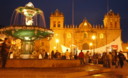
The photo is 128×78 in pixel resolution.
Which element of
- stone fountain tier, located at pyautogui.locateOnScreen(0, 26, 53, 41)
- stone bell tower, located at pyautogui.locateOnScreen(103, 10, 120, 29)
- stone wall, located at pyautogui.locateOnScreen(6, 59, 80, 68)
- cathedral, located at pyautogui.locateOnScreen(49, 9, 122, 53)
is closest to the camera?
stone wall, located at pyautogui.locateOnScreen(6, 59, 80, 68)

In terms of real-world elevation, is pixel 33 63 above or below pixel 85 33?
below

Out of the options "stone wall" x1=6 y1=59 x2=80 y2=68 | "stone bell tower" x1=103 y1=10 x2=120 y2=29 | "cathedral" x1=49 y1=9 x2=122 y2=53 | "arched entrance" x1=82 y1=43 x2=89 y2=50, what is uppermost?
"stone bell tower" x1=103 y1=10 x2=120 y2=29

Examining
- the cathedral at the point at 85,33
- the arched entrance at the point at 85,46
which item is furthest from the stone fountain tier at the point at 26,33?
the arched entrance at the point at 85,46

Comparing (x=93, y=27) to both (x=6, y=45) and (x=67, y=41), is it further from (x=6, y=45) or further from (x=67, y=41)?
(x=6, y=45)

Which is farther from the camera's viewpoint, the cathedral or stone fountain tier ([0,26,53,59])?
the cathedral

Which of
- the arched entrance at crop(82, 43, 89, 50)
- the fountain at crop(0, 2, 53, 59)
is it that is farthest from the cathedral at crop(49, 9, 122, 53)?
the fountain at crop(0, 2, 53, 59)

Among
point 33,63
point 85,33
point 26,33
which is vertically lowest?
point 33,63

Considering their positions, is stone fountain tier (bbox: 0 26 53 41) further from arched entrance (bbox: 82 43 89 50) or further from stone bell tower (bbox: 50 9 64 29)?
arched entrance (bbox: 82 43 89 50)

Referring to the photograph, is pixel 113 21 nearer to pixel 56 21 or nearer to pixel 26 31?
pixel 56 21

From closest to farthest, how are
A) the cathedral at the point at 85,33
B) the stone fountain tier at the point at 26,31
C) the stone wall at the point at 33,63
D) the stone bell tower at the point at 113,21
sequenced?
the stone wall at the point at 33,63
the stone fountain tier at the point at 26,31
the cathedral at the point at 85,33
the stone bell tower at the point at 113,21

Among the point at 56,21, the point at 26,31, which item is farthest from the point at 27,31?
the point at 56,21

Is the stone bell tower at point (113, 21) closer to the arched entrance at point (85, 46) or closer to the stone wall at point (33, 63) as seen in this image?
the arched entrance at point (85, 46)

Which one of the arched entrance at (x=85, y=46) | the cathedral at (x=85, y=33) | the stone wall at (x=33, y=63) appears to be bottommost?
the stone wall at (x=33, y=63)

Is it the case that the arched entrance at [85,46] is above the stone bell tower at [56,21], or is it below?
below
